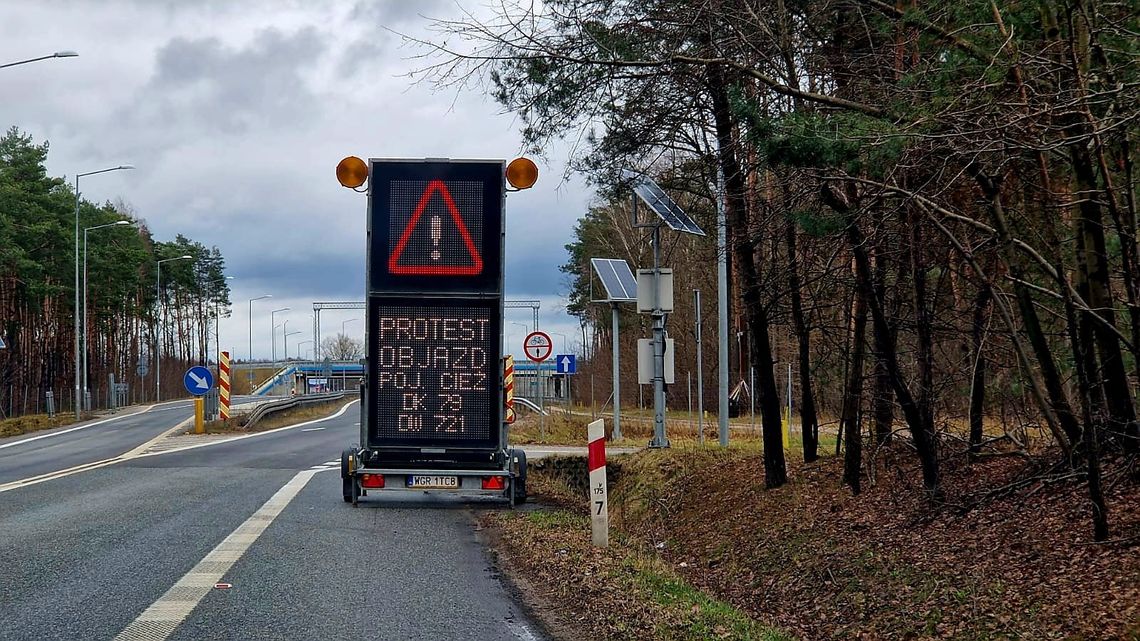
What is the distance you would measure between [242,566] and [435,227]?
5.14 metres

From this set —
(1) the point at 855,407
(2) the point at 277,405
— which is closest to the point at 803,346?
(1) the point at 855,407

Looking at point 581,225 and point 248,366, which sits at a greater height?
point 581,225

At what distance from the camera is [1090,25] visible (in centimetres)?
751

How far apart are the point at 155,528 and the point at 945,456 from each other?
8.14 meters

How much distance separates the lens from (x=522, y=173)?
12516 millimetres

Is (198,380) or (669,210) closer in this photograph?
(669,210)

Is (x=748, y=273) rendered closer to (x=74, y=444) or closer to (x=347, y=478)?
(x=347, y=478)

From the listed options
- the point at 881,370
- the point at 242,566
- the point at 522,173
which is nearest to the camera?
the point at 242,566

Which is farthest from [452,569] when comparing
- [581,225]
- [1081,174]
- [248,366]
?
[248,366]

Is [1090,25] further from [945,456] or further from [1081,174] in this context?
[945,456]

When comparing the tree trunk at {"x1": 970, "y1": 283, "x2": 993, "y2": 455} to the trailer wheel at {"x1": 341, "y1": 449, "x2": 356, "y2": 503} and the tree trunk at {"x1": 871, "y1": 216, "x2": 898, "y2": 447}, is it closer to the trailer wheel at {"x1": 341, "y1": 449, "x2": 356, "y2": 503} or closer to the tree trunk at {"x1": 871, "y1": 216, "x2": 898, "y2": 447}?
the tree trunk at {"x1": 871, "y1": 216, "x2": 898, "y2": 447}

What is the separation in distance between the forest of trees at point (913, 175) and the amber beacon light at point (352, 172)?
2.04 metres

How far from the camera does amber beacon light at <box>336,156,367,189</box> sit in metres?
12.6

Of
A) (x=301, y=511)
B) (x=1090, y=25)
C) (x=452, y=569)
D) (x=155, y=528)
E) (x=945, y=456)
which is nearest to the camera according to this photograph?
(x=1090, y=25)
